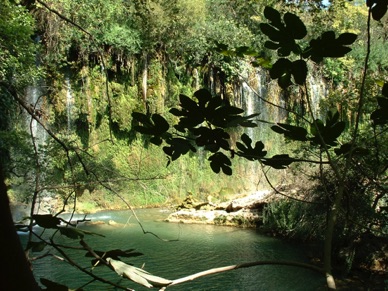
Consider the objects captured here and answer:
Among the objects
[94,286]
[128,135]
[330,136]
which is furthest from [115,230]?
[330,136]

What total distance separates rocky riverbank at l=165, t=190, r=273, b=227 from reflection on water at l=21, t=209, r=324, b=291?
45 cm

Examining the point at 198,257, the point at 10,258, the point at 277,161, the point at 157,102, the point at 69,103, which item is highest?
the point at 157,102

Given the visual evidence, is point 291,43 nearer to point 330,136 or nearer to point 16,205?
point 330,136

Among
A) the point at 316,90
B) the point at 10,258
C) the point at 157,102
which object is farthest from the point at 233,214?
the point at 10,258

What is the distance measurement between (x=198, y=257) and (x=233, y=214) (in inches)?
153

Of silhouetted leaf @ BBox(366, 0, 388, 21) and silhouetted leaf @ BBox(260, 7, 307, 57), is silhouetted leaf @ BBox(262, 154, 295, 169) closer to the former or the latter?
silhouetted leaf @ BBox(260, 7, 307, 57)

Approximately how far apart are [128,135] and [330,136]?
1494 centimetres

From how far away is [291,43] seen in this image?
3.36ft

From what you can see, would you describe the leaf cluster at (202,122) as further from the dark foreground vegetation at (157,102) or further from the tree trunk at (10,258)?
the dark foreground vegetation at (157,102)

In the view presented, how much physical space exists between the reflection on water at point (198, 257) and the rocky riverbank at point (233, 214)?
1.48 ft

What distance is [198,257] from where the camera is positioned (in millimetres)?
8188

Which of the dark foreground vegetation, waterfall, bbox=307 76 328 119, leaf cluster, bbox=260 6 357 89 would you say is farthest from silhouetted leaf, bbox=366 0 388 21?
waterfall, bbox=307 76 328 119

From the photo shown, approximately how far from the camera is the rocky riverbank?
11438 mm

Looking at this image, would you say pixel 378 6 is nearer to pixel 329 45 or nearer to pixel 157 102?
pixel 329 45
